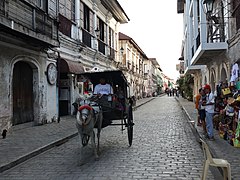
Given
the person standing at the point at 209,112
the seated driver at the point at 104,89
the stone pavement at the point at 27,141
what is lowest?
the stone pavement at the point at 27,141

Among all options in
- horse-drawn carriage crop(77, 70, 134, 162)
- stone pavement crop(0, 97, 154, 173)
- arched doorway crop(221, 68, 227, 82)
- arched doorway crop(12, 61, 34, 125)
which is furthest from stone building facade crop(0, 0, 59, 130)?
arched doorway crop(221, 68, 227, 82)

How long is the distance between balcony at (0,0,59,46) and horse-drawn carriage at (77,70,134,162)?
2758mm

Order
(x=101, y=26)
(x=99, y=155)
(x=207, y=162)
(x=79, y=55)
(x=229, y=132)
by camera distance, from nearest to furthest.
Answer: (x=207, y=162) < (x=99, y=155) < (x=229, y=132) < (x=79, y=55) < (x=101, y=26)

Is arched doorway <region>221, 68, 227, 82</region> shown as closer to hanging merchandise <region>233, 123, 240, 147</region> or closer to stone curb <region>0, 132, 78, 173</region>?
hanging merchandise <region>233, 123, 240, 147</region>

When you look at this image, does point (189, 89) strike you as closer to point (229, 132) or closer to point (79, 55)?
point (79, 55)

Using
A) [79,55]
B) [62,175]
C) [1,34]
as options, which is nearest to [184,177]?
[62,175]

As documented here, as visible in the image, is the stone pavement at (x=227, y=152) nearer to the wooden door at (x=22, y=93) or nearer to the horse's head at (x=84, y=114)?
the horse's head at (x=84, y=114)

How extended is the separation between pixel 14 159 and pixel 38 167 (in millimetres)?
697

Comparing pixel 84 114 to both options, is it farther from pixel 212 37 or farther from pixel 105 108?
pixel 212 37

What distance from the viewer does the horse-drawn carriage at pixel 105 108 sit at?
21.2 ft

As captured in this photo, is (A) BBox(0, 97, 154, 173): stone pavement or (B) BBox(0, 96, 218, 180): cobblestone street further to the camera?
(A) BBox(0, 97, 154, 173): stone pavement

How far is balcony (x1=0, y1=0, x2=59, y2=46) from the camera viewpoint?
9.25 m

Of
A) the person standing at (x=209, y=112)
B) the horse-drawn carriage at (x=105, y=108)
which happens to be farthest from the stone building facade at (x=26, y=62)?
the person standing at (x=209, y=112)

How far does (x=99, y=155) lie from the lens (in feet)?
23.9
